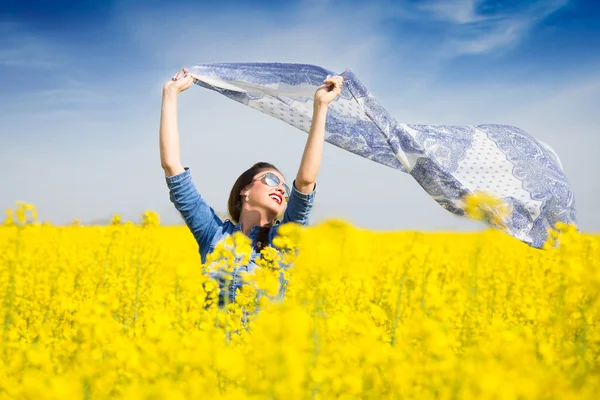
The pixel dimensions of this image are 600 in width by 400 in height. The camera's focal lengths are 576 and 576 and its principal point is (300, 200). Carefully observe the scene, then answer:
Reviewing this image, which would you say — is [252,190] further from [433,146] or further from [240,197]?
[433,146]

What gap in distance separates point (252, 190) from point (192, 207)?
0.35m

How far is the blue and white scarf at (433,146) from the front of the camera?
3.45 metres

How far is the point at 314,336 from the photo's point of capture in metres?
1.58

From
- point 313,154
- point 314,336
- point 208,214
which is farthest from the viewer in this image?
point 208,214

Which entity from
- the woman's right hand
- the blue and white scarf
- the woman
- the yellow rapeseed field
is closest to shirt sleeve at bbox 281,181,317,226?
the woman

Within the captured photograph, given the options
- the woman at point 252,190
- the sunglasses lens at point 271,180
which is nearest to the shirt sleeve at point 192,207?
the woman at point 252,190

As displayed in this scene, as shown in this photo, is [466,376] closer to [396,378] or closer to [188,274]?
[396,378]

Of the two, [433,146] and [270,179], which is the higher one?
[433,146]

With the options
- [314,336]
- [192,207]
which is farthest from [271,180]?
[314,336]

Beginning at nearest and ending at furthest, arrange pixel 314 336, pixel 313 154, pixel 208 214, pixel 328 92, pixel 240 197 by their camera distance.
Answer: pixel 314 336 → pixel 313 154 → pixel 328 92 → pixel 208 214 → pixel 240 197

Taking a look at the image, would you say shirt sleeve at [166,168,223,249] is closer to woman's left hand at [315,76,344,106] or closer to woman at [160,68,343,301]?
woman at [160,68,343,301]

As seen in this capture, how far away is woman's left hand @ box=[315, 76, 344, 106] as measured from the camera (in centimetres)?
297

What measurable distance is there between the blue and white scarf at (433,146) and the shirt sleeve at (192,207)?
86 centimetres

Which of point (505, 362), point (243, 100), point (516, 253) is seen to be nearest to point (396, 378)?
point (505, 362)
